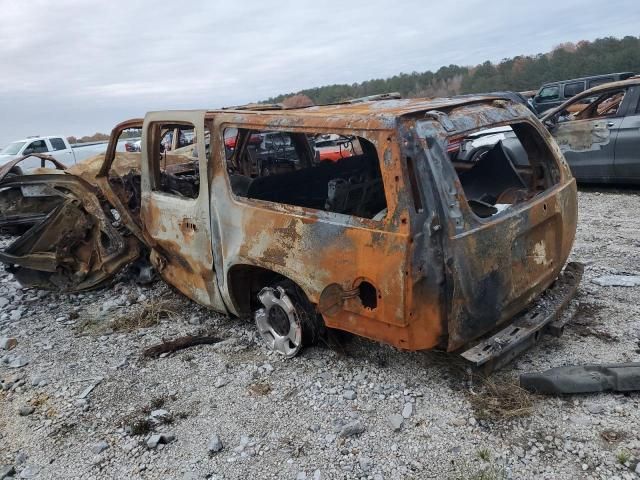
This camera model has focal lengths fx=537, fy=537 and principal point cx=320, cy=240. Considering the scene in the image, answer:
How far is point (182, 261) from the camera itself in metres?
4.40

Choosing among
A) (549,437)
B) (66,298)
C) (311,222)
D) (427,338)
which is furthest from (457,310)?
(66,298)

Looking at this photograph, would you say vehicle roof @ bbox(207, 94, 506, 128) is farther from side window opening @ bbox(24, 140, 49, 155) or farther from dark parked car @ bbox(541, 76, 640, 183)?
side window opening @ bbox(24, 140, 49, 155)

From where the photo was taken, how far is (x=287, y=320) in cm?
379

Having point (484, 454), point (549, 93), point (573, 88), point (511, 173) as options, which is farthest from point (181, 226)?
point (549, 93)

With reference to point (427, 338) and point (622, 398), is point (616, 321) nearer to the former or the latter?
point (622, 398)

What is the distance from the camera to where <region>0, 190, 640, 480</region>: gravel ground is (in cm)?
272

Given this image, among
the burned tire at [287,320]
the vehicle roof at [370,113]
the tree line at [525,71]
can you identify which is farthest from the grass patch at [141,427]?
the tree line at [525,71]

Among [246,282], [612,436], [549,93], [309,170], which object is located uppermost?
[549,93]

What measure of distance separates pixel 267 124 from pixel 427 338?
1.66 meters

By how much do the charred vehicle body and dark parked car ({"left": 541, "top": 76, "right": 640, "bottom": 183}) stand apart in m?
4.16

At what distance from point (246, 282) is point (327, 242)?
3.77 ft

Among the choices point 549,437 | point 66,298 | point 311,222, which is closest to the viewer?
point 549,437

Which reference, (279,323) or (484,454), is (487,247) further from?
(279,323)

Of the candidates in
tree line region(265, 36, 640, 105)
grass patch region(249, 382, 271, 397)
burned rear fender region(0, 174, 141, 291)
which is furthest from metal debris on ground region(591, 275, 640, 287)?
tree line region(265, 36, 640, 105)
